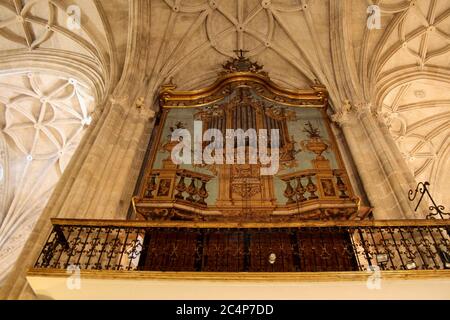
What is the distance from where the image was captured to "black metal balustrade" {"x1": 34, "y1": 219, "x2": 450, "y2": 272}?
5.03 meters

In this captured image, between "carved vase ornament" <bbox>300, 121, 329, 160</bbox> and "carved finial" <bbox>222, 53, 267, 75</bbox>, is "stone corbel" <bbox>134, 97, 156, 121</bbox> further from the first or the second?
"carved vase ornament" <bbox>300, 121, 329, 160</bbox>

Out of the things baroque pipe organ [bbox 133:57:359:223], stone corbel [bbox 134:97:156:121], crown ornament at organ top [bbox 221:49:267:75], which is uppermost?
crown ornament at organ top [bbox 221:49:267:75]

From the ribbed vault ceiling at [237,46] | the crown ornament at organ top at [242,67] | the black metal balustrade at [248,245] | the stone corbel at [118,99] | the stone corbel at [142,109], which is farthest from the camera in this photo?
the ribbed vault ceiling at [237,46]

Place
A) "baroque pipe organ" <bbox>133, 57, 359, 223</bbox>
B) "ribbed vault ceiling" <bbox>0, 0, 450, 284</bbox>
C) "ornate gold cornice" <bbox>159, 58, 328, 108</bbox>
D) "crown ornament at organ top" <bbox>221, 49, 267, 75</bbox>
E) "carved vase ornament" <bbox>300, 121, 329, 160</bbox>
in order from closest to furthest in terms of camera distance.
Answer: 1. "baroque pipe organ" <bbox>133, 57, 359, 223</bbox>
2. "carved vase ornament" <bbox>300, 121, 329, 160</bbox>
3. "ornate gold cornice" <bbox>159, 58, 328, 108</bbox>
4. "crown ornament at organ top" <bbox>221, 49, 267, 75</bbox>
5. "ribbed vault ceiling" <bbox>0, 0, 450, 284</bbox>

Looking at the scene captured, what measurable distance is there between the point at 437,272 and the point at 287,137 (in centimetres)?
364

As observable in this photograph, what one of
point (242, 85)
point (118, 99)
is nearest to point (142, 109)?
point (118, 99)

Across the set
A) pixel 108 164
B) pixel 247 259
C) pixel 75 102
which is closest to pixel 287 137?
pixel 247 259

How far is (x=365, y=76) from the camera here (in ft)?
32.0

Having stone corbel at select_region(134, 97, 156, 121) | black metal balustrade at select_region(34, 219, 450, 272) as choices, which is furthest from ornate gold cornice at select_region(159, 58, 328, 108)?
black metal balustrade at select_region(34, 219, 450, 272)

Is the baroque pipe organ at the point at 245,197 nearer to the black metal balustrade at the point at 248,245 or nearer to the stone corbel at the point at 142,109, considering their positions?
the black metal balustrade at the point at 248,245

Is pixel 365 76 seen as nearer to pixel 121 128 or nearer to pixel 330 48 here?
pixel 330 48

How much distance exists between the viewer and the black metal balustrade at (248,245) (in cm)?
503

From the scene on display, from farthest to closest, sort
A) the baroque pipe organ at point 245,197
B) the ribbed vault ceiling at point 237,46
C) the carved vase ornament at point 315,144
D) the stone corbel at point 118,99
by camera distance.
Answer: the ribbed vault ceiling at point 237,46 < the stone corbel at point 118,99 < the carved vase ornament at point 315,144 < the baroque pipe organ at point 245,197

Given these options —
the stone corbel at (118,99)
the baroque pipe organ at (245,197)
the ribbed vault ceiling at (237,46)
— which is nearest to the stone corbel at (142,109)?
the stone corbel at (118,99)
